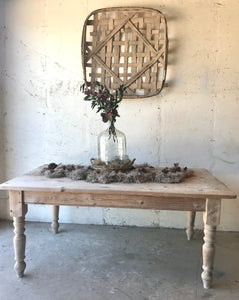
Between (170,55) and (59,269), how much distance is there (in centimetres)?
216

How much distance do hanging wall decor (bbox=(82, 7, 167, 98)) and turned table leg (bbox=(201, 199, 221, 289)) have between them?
52.6 inches

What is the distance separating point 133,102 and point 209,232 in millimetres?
1513

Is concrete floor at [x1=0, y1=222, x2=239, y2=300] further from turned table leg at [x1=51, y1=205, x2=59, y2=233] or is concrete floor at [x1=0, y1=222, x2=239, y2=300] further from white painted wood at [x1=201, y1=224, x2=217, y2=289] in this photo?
white painted wood at [x1=201, y1=224, x2=217, y2=289]

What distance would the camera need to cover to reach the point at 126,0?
2734 mm

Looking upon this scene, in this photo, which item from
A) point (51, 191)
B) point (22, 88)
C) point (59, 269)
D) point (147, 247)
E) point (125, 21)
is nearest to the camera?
point (51, 191)

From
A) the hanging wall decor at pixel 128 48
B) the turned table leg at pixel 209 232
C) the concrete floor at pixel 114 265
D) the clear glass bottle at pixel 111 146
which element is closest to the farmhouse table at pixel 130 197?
the turned table leg at pixel 209 232

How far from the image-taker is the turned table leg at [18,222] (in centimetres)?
194

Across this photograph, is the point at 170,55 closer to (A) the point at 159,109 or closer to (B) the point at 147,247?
(A) the point at 159,109

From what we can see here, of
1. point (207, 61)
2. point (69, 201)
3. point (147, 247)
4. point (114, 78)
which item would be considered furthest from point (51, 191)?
point (207, 61)

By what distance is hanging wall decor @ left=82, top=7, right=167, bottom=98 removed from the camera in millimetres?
2676

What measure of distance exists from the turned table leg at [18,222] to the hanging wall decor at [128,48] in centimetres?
140

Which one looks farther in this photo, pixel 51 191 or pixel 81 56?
pixel 81 56

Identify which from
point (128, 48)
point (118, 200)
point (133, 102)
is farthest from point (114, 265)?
point (128, 48)

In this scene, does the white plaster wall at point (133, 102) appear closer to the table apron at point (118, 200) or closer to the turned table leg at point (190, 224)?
the turned table leg at point (190, 224)
